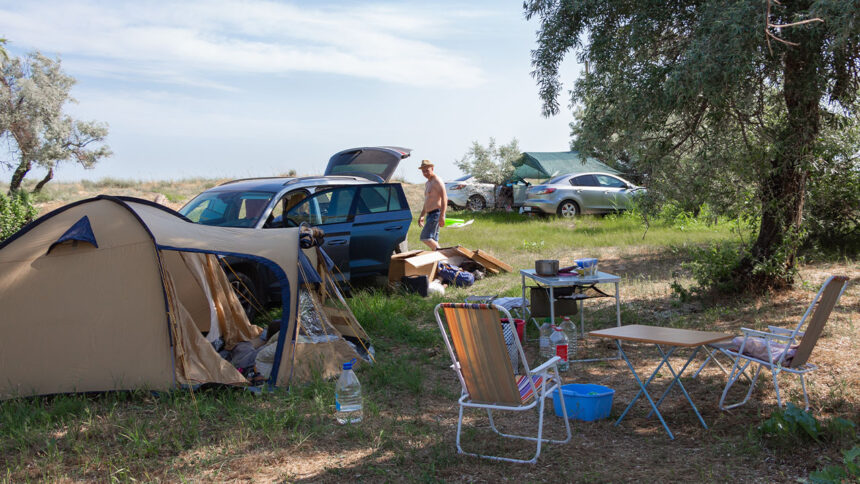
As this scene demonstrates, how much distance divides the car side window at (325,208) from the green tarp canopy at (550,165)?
10.8 metres

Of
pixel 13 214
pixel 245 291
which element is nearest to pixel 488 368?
pixel 245 291

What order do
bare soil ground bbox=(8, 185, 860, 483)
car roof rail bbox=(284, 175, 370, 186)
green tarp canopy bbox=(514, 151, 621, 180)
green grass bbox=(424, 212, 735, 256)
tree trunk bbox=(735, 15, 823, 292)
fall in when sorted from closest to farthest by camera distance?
1. bare soil ground bbox=(8, 185, 860, 483)
2. tree trunk bbox=(735, 15, 823, 292)
3. car roof rail bbox=(284, 175, 370, 186)
4. green grass bbox=(424, 212, 735, 256)
5. green tarp canopy bbox=(514, 151, 621, 180)

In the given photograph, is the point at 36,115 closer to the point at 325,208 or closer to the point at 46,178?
the point at 46,178

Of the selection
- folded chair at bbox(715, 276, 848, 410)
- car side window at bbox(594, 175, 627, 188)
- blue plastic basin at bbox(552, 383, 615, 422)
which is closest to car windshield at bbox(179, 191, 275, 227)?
blue plastic basin at bbox(552, 383, 615, 422)

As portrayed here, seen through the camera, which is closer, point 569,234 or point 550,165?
point 569,234

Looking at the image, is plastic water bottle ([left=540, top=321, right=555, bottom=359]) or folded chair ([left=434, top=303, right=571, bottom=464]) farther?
plastic water bottle ([left=540, top=321, right=555, bottom=359])

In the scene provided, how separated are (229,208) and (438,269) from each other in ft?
9.96

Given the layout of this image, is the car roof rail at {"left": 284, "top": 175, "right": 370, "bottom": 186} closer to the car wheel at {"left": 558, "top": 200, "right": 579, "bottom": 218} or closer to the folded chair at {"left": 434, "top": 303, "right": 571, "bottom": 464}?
the folded chair at {"left": 434, "top": 303, "right": 571, "bottom": 464}

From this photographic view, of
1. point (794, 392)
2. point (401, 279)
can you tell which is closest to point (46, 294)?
point (401, 279)

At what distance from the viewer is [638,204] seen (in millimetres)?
8445

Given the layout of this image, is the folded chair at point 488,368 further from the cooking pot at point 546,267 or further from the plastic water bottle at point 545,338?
the cooking pot at point 546,267

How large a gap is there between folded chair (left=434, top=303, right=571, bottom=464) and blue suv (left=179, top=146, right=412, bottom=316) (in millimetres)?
3428

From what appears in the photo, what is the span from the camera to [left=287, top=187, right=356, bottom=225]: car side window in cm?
771

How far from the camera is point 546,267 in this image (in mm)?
6180
